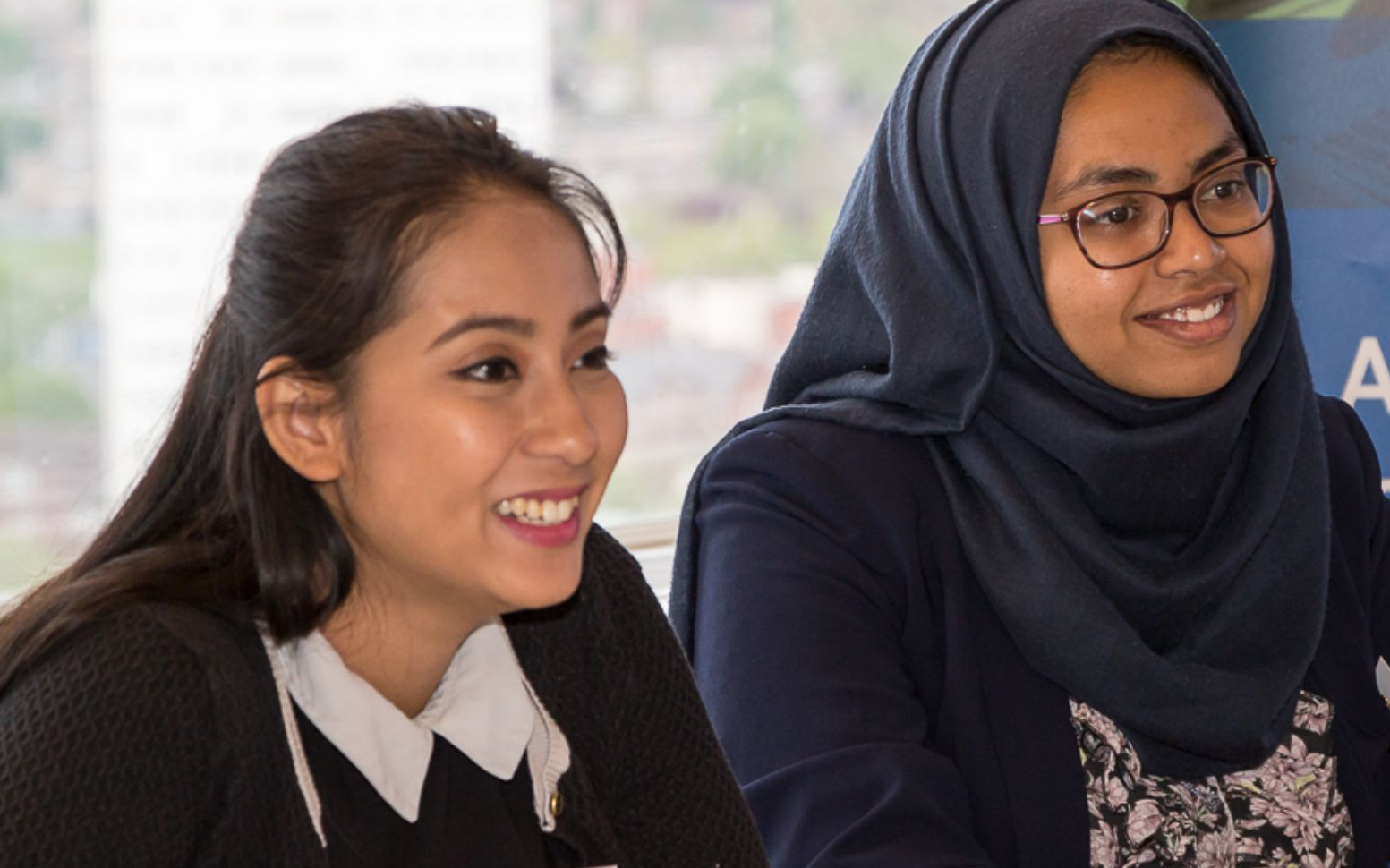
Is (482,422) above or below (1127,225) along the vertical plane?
below

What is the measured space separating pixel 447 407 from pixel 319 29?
145cm

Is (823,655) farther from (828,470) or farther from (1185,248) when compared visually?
→ (1185,248)

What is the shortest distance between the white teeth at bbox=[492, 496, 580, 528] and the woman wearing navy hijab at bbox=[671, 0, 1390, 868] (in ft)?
1.39

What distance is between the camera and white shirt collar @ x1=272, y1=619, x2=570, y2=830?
1.36 meters

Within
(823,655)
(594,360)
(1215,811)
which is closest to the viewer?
(594,360)

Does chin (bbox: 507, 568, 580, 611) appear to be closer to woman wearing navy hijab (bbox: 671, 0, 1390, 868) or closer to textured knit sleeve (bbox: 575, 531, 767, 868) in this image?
textured knit sleeve (bbox: 575, 531, 767, 868)

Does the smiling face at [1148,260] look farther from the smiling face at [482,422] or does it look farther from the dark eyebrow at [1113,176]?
the smiling face at [482,422]

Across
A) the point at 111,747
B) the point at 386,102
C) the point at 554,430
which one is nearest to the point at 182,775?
the point at 111,747

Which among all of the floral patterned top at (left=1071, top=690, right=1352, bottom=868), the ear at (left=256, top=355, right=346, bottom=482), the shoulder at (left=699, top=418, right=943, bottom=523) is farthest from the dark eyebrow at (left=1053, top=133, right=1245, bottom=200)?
the ear at (left=256, top=355, right=346, bottom=482)

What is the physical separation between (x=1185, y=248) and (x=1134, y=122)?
14 cm

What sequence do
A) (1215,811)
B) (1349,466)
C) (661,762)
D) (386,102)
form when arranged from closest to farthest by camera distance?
(661,762), (1215,811), (1349,466), (386,102)

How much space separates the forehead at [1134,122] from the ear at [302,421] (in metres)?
0.84

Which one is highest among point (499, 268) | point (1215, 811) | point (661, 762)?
point (499, 268)

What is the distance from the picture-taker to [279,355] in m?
1.35
